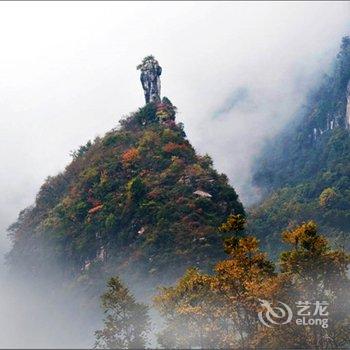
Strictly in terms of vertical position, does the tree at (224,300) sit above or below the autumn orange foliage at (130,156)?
below

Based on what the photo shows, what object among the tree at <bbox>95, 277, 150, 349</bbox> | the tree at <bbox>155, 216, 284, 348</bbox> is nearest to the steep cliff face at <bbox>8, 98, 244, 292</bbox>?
the tree at <bbox>155, 216, 284, 348</bbox>

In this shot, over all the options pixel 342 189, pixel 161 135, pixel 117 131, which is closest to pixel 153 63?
pixel 117 131

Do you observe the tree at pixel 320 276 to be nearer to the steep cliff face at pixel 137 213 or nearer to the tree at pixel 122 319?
the tree at pixel 122 319

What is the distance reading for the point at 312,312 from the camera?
4188 centimetres

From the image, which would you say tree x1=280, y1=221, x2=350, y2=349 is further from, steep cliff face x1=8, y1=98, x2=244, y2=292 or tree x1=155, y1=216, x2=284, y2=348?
steep cliff face x1=8, y1=98, x2=244, y2=292

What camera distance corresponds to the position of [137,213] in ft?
255

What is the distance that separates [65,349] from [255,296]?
1425 cm

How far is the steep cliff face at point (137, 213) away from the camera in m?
72.2

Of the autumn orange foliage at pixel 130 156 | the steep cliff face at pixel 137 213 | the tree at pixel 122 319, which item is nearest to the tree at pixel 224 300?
the tree at pixel 122 319

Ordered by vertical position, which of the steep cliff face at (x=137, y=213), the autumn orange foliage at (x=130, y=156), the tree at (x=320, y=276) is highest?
the autumn orange foliage at (x=130, y=156)

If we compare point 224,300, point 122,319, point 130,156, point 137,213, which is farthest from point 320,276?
point 130,156

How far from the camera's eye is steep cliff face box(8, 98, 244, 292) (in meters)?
72.2

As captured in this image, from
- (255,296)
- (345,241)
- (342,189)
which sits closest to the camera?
(255,296)

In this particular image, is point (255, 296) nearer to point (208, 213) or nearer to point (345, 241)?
point (208, 213)
